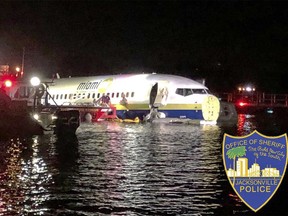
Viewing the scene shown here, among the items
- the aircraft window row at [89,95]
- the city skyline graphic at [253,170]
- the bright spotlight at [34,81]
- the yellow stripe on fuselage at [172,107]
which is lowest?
the city skyline graphic at [253,170]

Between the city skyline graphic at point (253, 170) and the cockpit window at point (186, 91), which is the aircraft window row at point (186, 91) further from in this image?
the city skyline graphic at point (253, 170)

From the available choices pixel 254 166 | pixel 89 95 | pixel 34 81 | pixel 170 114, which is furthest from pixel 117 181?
pixel 89 95

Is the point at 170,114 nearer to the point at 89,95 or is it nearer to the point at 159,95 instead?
the point at 159,95

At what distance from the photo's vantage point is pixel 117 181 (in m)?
12.4

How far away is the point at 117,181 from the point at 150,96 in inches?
1013

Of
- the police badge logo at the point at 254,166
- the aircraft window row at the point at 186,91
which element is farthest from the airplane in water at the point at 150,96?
the police badge logo at the point at 254,166

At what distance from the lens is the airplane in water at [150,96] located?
3575 centimetres

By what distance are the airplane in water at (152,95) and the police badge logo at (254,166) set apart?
23906mm

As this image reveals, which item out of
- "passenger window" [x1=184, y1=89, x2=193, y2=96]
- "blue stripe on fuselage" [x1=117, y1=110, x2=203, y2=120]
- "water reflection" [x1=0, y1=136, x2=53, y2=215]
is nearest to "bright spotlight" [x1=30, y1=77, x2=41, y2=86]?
"water reflection" [x1=0, y1=136, x2=53, y2=215]

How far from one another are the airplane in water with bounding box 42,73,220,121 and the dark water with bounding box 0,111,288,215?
587 inches

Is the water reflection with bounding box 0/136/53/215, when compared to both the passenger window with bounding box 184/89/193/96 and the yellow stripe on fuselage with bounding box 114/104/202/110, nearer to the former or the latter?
the yellow stripe on fuselage with bounding box 114/104/202/110

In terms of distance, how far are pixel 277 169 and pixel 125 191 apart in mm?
3542

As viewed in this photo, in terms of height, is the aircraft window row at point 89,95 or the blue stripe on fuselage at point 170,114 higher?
the aircraft window row at point 89,95

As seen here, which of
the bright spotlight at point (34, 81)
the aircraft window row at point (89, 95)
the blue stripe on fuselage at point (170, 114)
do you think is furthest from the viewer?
the aircraft window row at point (89, 95)
